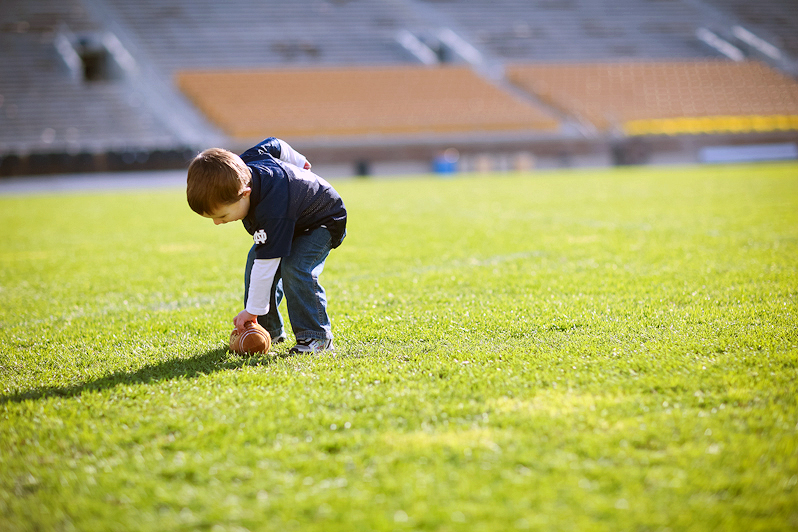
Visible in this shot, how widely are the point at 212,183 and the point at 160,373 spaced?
804 millimetres

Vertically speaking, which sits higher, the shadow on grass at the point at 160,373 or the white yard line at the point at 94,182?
the shadow on grass at the point at 160,373

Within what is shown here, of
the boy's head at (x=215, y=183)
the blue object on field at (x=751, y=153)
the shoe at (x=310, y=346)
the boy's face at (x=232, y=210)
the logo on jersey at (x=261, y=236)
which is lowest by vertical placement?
the blue object on field at (x=751, y=153)

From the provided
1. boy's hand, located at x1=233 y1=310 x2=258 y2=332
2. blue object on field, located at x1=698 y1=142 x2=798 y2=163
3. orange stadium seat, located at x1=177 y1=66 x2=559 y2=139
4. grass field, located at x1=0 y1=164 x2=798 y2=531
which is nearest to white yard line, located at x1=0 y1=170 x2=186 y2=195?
orange stadium seat, located at x1=177 y1=66 x2=559 y2=139

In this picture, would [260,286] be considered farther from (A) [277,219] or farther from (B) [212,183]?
(B) [212,183]

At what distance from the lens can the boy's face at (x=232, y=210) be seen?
271 centimetres

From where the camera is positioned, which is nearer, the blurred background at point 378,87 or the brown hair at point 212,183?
the brown hair at point 212,183

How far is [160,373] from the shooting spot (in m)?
2.77

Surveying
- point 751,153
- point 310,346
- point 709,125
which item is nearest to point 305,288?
point 310,346

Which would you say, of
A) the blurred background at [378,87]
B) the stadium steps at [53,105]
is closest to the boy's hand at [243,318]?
the blurred background at [378,87]

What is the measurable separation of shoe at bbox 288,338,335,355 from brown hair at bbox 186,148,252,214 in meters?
0.72

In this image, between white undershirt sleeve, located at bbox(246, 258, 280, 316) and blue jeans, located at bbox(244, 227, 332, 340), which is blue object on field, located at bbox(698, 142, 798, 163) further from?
white undershirt sleeve, located at bbox(246, 258, 280, 316)

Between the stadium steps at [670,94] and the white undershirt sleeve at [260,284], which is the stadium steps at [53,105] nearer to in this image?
the stadium steps at [670,94]

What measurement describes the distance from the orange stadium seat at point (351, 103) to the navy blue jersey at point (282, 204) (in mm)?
19072

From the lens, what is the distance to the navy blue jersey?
280 cm
